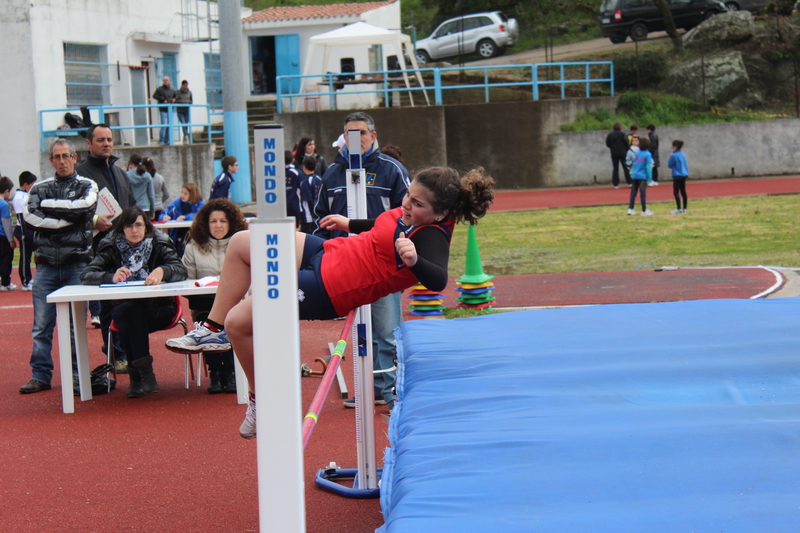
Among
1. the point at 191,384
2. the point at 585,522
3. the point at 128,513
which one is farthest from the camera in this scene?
the point at 191,384

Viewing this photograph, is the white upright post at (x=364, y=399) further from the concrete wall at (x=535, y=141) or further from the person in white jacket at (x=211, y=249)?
the concrete wall at (x=535, y=141)

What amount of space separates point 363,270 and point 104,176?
4451 mm

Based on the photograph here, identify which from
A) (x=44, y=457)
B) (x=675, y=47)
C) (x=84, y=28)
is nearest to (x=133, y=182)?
(x=44, y=457)

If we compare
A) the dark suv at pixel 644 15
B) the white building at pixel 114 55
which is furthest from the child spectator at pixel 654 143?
the white building at pixel 114 55

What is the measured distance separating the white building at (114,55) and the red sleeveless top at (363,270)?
1928 cm

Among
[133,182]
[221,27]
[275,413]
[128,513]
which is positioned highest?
[221,27]

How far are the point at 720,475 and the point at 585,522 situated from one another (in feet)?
1.97

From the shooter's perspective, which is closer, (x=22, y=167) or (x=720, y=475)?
(x=720, y=475)

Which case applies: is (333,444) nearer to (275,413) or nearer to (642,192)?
(275,413)

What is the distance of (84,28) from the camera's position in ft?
73.7

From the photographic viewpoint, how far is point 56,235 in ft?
22.1

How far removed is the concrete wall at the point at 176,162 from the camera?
21.2m

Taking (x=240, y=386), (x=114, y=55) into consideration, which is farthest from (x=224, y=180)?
(x=114, y=55)

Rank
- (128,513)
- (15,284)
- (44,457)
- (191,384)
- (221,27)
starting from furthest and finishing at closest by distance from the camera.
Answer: (221,27) < (15,284) < (191,384) < (44,457) < (128,513)
